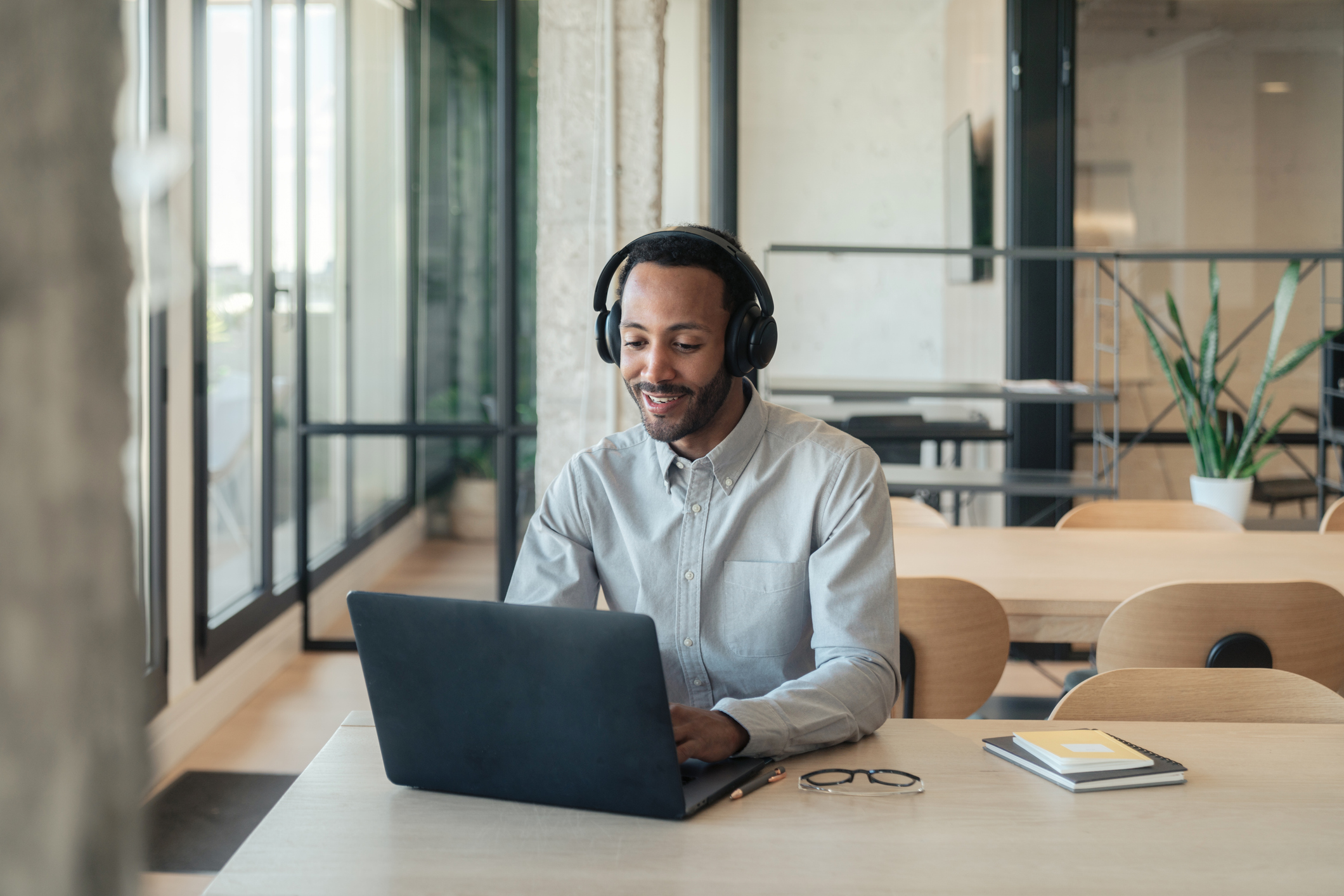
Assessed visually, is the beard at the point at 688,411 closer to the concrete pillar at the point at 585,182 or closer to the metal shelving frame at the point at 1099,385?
the concrete pillar at the point at 585,182

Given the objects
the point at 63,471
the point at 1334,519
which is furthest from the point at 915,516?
the point at 63,471

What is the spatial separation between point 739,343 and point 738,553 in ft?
0.89

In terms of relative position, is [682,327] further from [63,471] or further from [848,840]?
[63,471]

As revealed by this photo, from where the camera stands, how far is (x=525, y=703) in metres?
1.01

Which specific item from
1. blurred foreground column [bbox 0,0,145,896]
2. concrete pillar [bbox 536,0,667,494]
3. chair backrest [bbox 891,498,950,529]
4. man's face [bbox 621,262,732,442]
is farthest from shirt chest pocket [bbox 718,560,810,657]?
concrete pillar [bbox 536,0,667,494]

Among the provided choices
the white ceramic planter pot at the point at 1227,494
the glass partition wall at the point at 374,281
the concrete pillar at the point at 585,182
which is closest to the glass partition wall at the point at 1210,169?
the white ceramic planter pot at the point at 1227,494

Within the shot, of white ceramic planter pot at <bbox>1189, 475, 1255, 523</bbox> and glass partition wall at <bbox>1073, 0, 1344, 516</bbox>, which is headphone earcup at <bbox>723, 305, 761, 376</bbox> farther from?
glass partition wall at <bbox>1073, 0, 1344, 516</bbox>

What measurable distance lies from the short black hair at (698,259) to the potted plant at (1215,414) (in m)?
2.31

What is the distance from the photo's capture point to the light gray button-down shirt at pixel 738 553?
137 centimetres

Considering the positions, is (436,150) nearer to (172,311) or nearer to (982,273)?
(172,311)

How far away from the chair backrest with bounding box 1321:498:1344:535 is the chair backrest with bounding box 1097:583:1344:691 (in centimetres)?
119

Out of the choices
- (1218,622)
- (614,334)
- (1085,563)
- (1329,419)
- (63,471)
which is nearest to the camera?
(63,471)

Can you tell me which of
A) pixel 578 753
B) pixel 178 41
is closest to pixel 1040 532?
pixel 578 753

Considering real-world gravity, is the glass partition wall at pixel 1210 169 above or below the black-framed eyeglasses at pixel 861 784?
above
